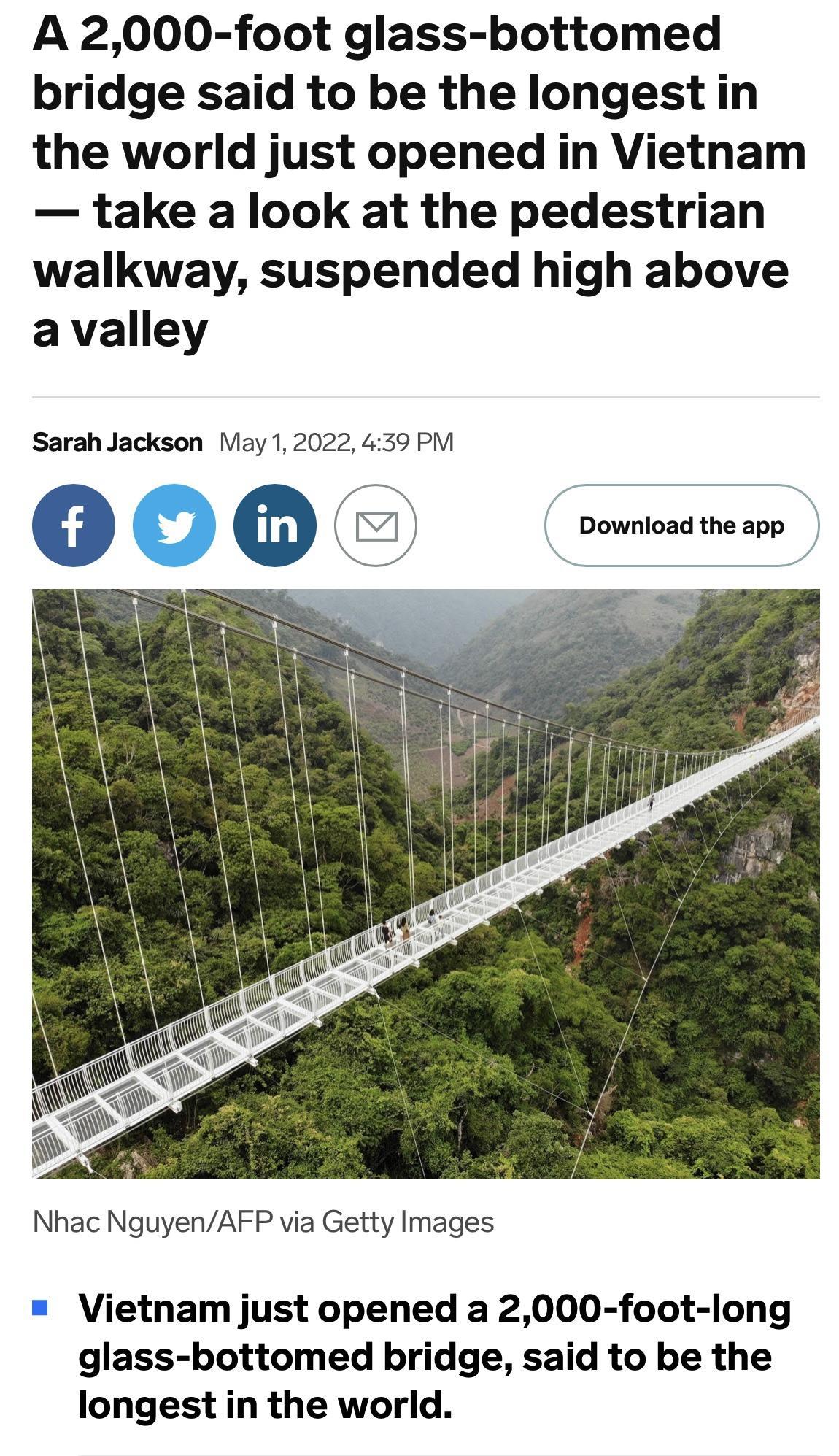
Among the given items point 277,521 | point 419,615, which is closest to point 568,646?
point 419,615

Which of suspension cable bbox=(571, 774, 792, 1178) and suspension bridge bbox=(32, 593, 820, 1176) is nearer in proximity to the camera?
suspension bridge bbox=(32, 593, 820, 1176)

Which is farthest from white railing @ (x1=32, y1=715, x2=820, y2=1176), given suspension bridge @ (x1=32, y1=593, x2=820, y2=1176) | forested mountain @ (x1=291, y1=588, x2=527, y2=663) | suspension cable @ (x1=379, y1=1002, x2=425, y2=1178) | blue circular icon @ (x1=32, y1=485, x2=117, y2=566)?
forested mountain @ (x1=291, y1=588, x2=527, y2=663)

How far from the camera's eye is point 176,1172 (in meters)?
5.22

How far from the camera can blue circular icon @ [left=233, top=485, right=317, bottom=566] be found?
3314 millimetres

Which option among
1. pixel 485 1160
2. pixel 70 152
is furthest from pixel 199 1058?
pixel 70 152

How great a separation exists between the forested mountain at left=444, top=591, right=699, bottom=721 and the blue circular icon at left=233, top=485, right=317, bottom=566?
3084 cm

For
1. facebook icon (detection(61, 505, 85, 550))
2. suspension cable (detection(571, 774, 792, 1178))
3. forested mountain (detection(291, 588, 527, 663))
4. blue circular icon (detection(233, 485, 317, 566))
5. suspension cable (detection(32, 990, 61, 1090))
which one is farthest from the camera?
forested mountain (detection(291, 588, 527, 663))

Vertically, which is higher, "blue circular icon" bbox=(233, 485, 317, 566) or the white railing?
"blue circular icon" bbox=(233, 485, 317, 566)

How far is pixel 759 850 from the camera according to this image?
15898mm

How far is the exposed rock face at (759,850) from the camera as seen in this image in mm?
15680

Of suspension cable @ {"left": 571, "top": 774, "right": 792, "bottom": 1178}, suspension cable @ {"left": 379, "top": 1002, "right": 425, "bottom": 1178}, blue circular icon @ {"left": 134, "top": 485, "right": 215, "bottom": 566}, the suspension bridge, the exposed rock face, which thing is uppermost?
blue circular icon @ {"left": 134, "top": 485, "right": 215, "bottom": 566}

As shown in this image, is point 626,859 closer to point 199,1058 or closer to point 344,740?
point 344,740

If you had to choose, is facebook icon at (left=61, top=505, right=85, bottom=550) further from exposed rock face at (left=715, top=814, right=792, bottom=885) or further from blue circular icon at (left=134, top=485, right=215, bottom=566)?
exposed rock face at (left=715, top=814, right=792, bottom=885)

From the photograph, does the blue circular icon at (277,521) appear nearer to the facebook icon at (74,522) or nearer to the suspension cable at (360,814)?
the facebook icon at (74,522)
